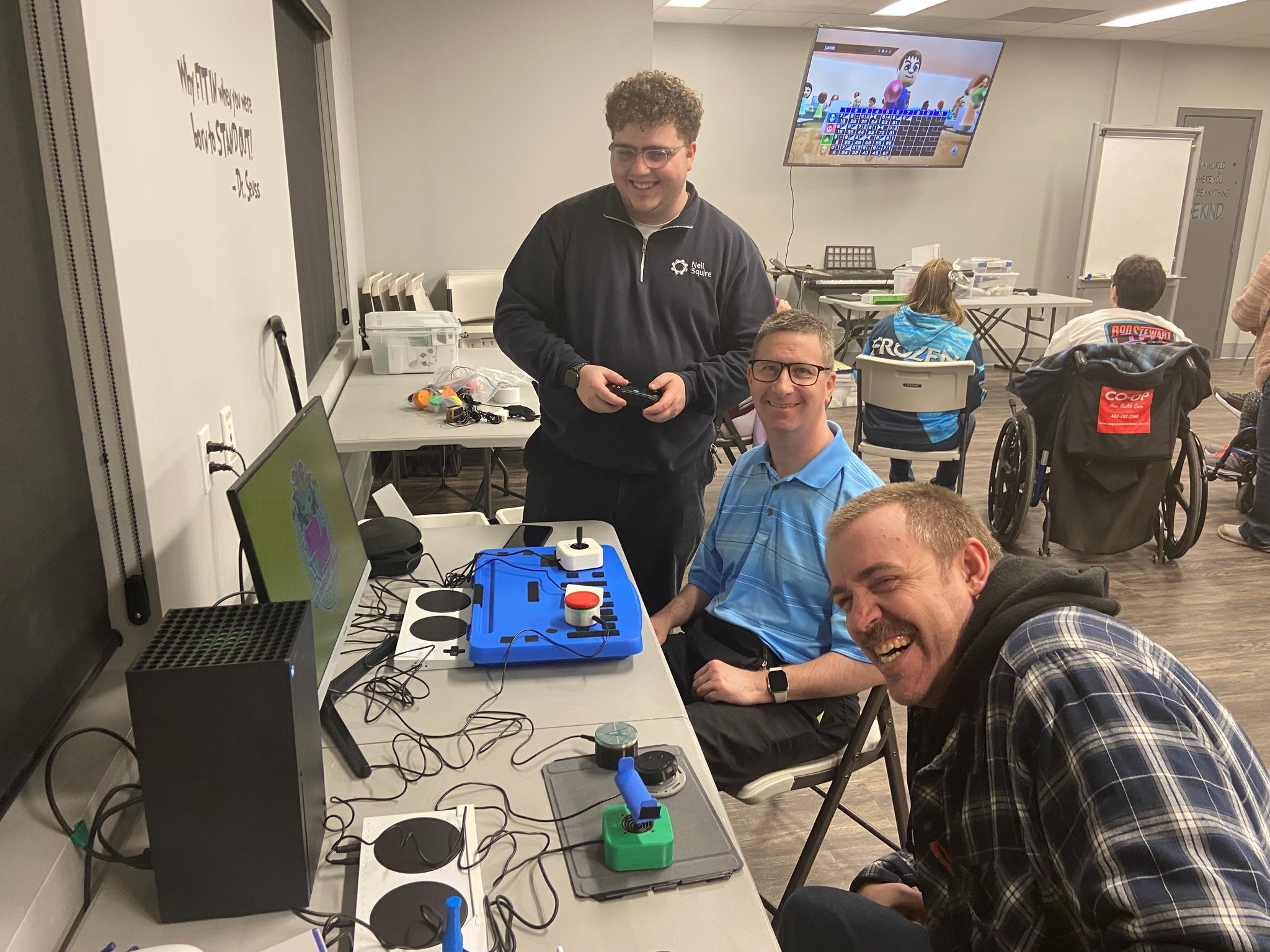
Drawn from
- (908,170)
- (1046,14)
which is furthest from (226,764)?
(908,170)

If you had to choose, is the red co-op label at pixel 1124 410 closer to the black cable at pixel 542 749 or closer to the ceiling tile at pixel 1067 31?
the black cable at pixel 542 749

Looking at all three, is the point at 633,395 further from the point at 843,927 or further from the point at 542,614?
the point at 843,927

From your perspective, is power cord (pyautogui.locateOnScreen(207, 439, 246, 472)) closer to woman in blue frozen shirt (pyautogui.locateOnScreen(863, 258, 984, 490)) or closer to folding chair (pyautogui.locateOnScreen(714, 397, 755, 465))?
folding chair (pyautogui.locateOnScreen(714, 397, 755, 465))

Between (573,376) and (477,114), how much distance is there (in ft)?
12.2

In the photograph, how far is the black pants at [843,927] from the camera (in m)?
1.20

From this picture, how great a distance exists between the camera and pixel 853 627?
42.5 inches

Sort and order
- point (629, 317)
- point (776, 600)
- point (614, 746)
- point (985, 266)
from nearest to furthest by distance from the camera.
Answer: point (614, 746) → point (776, 600) → point (629, 317) → point (985, 266)

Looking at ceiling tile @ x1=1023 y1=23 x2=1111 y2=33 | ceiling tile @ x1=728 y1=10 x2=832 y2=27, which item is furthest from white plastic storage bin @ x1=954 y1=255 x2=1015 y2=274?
ceiling tile @ x1=728 y1=10 x2=832 y2=27

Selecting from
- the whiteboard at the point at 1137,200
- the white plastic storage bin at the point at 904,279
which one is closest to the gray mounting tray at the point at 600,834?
the white plastic storage bin at the point at 904,279

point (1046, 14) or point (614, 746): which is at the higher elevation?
point (1046, 14)

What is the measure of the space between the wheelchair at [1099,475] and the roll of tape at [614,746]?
9.64 ft

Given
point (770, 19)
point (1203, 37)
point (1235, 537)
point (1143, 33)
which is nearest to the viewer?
point (1235, 537)

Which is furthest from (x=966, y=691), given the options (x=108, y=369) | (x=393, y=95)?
(x=393, y=95)

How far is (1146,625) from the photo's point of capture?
3242 millimetres
